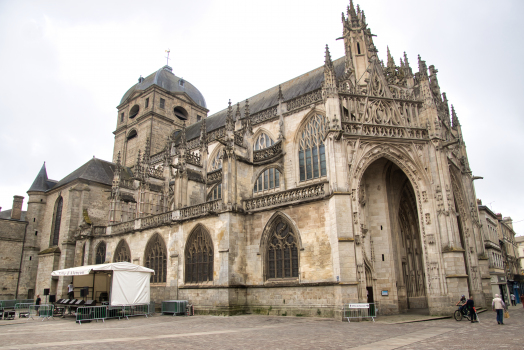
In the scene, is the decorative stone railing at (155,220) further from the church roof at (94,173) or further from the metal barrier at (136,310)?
the church roof at (94,173)

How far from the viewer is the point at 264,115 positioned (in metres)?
23.5

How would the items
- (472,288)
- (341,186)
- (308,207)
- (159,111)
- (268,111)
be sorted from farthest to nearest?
1. (159,111)
2. (268,111)
3. (472,288)
4. (308,207)
5. (341,186)

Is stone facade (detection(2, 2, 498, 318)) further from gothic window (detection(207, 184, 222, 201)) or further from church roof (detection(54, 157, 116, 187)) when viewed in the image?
church roof (detection(54, 157, 116, 187))

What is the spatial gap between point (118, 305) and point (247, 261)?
5.79 m

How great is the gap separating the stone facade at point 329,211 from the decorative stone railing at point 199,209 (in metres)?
0.08

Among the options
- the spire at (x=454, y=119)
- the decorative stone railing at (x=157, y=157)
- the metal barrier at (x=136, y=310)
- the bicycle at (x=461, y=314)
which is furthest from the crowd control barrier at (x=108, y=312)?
the spire at (x=454, y=119)

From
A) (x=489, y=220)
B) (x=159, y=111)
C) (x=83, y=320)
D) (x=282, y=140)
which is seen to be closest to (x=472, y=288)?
(x=282, y=140)

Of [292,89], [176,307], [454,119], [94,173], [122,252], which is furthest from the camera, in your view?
[94,173]

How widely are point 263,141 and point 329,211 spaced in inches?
390

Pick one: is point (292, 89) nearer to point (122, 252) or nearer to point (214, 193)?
point (214, 193)

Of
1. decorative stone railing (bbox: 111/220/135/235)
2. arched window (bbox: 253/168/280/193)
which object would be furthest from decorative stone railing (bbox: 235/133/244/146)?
decorative stone railing (bbox: 111/220/135/235)

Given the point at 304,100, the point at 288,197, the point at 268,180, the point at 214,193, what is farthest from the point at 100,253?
the point at 304,100

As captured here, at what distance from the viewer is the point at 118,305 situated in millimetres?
15391

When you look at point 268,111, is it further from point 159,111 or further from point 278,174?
point 159,111
